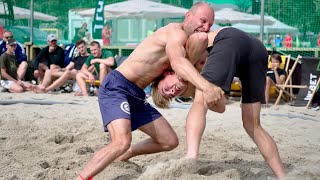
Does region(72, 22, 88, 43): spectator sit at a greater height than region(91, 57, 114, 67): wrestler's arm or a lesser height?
greater

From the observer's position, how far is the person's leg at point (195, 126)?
4.55 m

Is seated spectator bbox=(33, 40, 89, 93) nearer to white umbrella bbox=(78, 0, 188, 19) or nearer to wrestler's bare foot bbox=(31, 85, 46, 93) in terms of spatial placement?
wrestler's bare foot bbox=(31, 85, 46, 93)

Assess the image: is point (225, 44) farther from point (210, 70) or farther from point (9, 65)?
point (9, 65)

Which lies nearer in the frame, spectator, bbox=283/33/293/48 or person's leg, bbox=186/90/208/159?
person's leg, bbox=186/90/208/159

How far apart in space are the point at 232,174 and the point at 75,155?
1.71m

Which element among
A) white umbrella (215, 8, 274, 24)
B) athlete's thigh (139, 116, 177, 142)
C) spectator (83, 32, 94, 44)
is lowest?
athlete's thigh (139, 116, 177, 142)

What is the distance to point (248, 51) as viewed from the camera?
15.9 ft

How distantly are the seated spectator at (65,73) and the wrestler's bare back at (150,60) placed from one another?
26.3 ft

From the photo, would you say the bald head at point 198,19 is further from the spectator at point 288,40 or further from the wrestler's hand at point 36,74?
the spectator at point 288,40

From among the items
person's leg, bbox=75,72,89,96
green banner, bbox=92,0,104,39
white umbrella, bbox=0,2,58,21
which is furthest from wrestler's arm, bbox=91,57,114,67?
white umbrella, bbox=0,2,58,21

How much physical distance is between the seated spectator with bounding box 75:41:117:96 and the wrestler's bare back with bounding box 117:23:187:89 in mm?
6909

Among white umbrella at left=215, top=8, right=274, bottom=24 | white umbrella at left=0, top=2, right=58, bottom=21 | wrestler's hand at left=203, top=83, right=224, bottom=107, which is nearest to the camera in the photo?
wrestler's hand at left=203, top=83, right=224, bottom=107

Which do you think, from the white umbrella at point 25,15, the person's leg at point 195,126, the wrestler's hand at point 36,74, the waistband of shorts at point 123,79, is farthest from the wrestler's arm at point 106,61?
the person's leg at point 195,126

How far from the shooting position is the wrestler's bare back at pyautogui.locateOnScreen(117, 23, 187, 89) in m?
4.76
